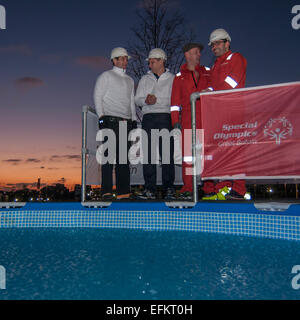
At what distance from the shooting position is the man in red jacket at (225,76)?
180 inches

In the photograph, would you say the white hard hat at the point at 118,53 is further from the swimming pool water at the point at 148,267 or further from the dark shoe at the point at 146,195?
the swimming pool water at the point at 148,267

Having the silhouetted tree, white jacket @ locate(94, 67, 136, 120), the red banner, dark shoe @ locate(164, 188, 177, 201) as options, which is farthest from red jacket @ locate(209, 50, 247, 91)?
the silhouetted tree

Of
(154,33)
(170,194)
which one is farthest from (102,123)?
(154,33)

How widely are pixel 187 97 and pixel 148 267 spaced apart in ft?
11.4

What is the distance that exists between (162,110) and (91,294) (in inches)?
154

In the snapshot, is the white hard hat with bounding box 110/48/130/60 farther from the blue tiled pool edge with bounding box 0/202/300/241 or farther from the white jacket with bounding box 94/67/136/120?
the blue tiled pool edge with bounding box 0/202/300/241

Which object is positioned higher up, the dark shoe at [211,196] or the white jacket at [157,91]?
the white jacket at [157,91]

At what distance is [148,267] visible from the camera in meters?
2.39

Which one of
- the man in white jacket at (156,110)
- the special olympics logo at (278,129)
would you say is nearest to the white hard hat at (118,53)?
the man in white jacket at (156,110)

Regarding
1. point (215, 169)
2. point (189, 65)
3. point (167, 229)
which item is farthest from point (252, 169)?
point (189, 65)

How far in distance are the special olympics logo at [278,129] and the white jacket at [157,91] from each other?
72.8 inches

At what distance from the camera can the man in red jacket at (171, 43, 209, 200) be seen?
5.04 m

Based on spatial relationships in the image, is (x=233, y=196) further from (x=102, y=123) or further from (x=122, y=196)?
(x=102, y=123)

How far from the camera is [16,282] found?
6.63ft
